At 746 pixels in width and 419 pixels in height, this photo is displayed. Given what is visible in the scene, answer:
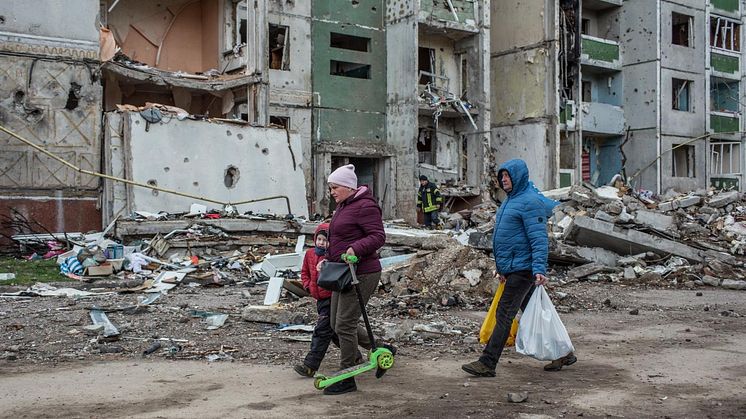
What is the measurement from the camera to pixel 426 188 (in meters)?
21.1

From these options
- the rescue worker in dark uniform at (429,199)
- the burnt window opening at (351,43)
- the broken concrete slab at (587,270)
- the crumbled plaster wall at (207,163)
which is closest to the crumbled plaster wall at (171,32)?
the crumbled plaster wall at (207,163)

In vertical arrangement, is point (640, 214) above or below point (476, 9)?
below

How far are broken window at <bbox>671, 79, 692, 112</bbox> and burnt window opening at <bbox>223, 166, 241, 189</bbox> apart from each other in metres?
22.9

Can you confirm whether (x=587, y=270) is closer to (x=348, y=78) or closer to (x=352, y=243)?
(x=352, y=243)

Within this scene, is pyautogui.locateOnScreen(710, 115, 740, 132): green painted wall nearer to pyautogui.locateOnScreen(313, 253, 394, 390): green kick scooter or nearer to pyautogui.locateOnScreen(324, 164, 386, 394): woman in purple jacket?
pyautogui.locateOnScreen(324, 164, 386, 394): woman in purple jacket

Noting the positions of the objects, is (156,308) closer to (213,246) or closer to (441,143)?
(213,246)

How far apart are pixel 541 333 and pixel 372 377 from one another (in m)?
1.37

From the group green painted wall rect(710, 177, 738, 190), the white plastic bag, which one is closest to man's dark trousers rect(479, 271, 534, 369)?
the white plastic bag

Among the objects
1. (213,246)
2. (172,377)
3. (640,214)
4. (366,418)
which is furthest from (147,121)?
(366,418)

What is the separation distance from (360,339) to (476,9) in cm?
2300

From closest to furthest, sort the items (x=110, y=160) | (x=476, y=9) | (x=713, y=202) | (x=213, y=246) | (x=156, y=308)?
(x=156, y=308) < (x=213, y=246) < (x=110, y=160) < (x=713, y=202) < (x=476, y=9)

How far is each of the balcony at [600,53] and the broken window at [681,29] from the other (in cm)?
352

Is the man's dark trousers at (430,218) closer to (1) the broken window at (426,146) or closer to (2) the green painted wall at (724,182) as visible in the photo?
(1) the broken window at (426,146)

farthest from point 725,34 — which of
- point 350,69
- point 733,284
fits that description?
point 733,284
